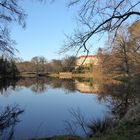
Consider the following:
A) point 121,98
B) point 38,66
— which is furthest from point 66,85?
point 38,66

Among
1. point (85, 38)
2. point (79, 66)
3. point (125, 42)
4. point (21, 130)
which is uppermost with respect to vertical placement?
point (125, 42)

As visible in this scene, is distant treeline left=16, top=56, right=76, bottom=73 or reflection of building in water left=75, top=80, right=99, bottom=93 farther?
distant treeline left=16, top=56, right=76, bottom=73

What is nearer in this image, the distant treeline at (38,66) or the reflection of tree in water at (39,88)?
the reflection of tree in water at (39,88)

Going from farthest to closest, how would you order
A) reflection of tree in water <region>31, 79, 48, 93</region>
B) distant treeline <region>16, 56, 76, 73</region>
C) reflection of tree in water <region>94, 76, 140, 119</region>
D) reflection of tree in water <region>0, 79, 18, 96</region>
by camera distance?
distant treeline <region>16, 56, 76, 73</region>
reflection of tree in water <region>31, 79, 48, 93</region>
reflection of tree in water <region>0, 79, 18, 96</region>
reflection of tree in water <region>94, 76, 140, 119</region>

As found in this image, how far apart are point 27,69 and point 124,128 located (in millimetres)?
111860

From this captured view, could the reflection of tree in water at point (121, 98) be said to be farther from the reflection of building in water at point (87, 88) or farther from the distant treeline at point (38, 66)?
the distant treeline at point (38, 66)

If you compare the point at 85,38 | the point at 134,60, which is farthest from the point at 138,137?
the point at 134,60

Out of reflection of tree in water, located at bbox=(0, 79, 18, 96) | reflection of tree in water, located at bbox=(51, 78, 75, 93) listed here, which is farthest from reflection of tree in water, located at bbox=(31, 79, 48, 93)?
reflection of tree in water, located at bbox=(0, 79, 18, 96)

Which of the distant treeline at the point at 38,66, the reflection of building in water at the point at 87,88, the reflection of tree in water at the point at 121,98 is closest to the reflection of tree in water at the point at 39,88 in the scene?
the reflection of building in water at the point at 87,88

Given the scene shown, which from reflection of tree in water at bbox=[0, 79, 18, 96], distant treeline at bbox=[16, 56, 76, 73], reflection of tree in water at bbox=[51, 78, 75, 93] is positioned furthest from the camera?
distant treeline at bbox=[16, 56, 76, 73]

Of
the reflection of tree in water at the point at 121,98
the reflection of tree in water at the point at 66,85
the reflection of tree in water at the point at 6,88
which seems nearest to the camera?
the reflection of tree in water at the point at 121,98

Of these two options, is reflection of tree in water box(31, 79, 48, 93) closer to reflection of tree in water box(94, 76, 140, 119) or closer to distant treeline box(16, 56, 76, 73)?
reflection of tree in water box(94, 76, 140, 119)

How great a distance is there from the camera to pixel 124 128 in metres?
8.68

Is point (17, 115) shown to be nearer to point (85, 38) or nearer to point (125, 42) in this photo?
A: point (85, 38)
